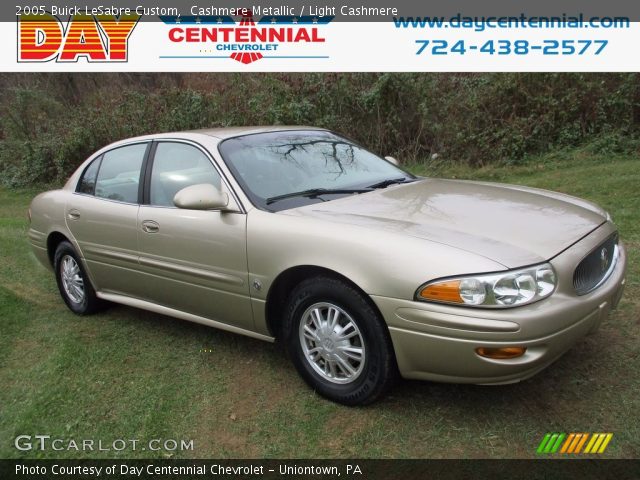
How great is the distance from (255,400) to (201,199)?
1228 millimetres

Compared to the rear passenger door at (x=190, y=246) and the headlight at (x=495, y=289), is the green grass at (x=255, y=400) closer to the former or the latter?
the rear passenger door at (x=190, y=246)

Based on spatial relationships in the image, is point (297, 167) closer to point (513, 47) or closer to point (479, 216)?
point (479, 216)

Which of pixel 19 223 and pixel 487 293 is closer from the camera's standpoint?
pixel 487 293

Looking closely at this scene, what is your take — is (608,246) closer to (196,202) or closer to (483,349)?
(483,349)

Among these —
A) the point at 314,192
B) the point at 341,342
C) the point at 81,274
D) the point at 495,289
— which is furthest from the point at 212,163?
the point at 495,289

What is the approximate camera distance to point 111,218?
4.27 m

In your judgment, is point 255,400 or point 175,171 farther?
point 175,171

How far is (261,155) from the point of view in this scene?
12.6 ft

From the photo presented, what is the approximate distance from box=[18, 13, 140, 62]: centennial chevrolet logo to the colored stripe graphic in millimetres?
10685

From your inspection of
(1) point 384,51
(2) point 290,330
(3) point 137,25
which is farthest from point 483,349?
(3) point 137,25

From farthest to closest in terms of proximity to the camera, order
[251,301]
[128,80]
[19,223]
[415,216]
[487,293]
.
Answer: [128,80]
[19,223]
[251,301]
[415,216]
[487,293]

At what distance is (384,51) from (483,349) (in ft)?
28.9
